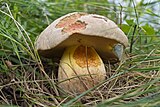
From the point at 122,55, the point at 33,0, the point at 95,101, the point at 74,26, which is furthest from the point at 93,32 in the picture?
the point at 33,0

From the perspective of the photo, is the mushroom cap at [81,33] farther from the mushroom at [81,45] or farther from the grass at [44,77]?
the grass at [44,77]

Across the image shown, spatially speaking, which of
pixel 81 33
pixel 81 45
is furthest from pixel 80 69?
pixel 81 33

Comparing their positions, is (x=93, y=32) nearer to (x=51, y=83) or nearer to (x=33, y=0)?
(x=51, y=83)

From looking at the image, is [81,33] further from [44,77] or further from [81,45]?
[44,77]

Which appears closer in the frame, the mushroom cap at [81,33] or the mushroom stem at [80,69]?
the mushroom cap at [81,33]

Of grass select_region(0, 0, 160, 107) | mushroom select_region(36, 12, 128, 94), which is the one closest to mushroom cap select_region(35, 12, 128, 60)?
mushroom select_region(36, 12, 128, 94)

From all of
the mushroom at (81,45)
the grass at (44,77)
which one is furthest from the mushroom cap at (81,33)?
the grass at (44,77)
